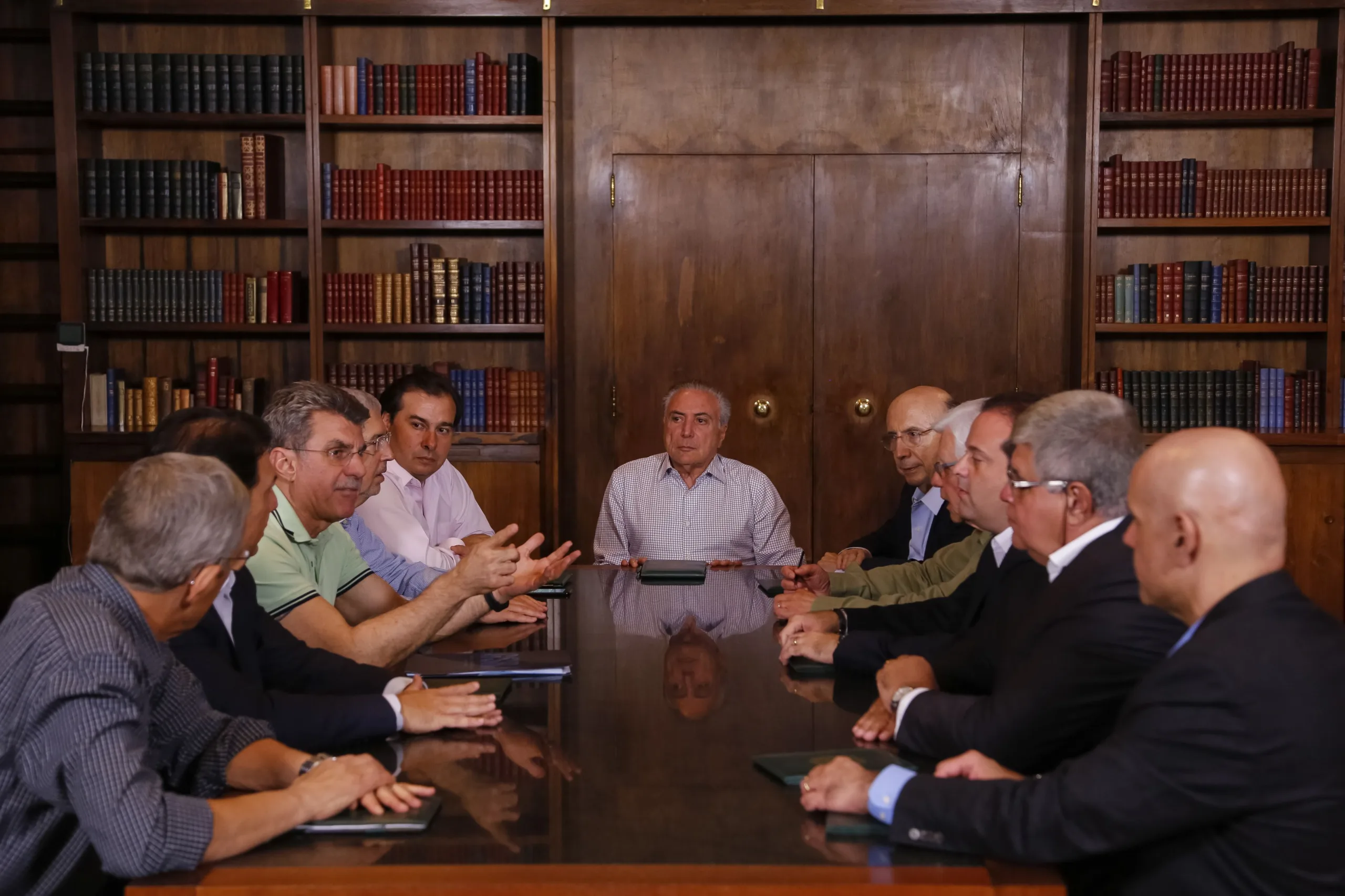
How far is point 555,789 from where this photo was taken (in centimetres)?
180

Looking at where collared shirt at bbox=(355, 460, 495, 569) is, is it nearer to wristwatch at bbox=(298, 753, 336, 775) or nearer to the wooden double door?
the wooden double door

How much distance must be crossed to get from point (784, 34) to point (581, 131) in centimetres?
99

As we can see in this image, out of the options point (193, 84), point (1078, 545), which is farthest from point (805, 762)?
point (193, 84)

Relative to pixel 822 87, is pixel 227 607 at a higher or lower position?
lower

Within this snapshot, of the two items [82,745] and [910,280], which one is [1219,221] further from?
[82,745]

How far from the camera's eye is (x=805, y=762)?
1892mm

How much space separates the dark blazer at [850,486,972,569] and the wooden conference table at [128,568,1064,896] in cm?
139

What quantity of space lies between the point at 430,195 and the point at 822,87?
1.78 meters

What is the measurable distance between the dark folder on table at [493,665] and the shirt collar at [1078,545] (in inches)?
38.1

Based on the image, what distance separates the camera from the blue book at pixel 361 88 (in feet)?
18.3

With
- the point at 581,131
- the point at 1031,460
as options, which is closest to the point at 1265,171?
the point at 581,131

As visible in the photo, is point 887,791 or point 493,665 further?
point 493,665

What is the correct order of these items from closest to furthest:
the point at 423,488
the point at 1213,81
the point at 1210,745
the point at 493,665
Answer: the point at 1210,745
the point at 493,665
the point at 423,488
the point at 1213,81

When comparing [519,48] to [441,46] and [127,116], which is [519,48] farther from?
[127,116]
